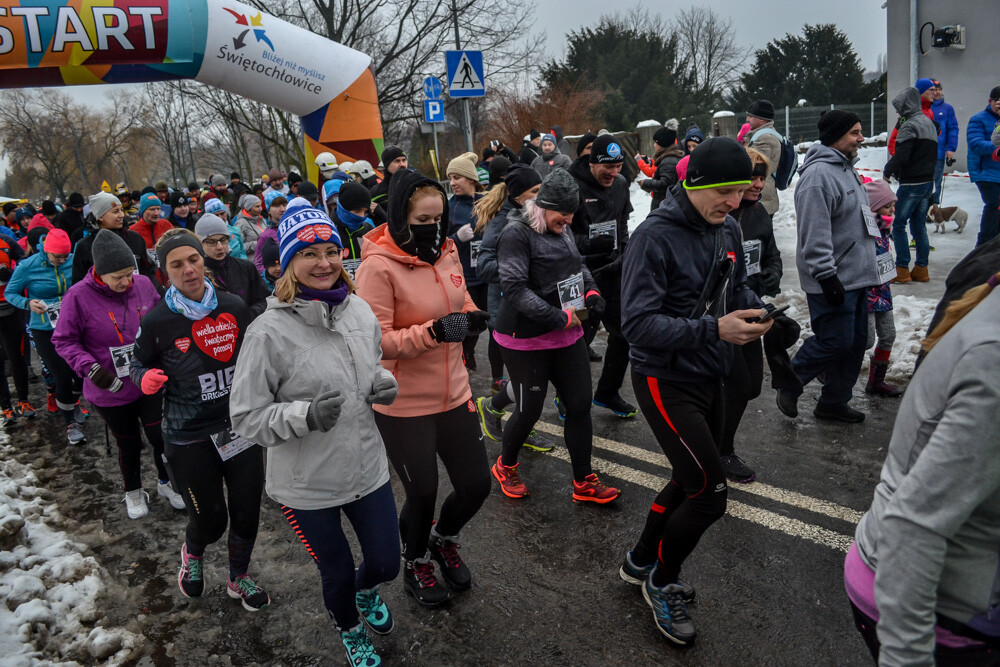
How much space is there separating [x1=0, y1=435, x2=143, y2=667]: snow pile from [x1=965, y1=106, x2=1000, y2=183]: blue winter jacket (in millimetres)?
9728

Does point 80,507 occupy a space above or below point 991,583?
below

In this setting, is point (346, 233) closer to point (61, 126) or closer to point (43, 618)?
point (43, 618)

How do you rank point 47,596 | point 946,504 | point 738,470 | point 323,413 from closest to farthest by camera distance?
point 946,504, point 323,413, point 47,596, point 738,470

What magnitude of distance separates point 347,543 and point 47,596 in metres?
2.17

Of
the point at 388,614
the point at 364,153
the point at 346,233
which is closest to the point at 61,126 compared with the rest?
the point at 364,153

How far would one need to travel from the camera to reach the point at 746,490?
451 centimetres

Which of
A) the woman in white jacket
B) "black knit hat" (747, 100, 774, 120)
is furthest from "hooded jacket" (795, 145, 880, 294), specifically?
the woman in white jacket

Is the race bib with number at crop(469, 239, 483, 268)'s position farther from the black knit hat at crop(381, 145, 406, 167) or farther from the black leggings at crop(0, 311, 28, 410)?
the black leggings at crop(0, 311, 28, 410)

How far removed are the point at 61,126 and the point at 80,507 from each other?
5826 centimetres

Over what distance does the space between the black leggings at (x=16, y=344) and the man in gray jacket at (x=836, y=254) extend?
25.0ft

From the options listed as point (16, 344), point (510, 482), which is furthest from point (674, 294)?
point (16, 344)

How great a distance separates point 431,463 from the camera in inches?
134

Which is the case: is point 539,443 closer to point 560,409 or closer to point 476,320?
point 560,409

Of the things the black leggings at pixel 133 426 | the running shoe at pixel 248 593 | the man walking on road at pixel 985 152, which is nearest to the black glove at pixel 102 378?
the black leggings at pixel 133 426
